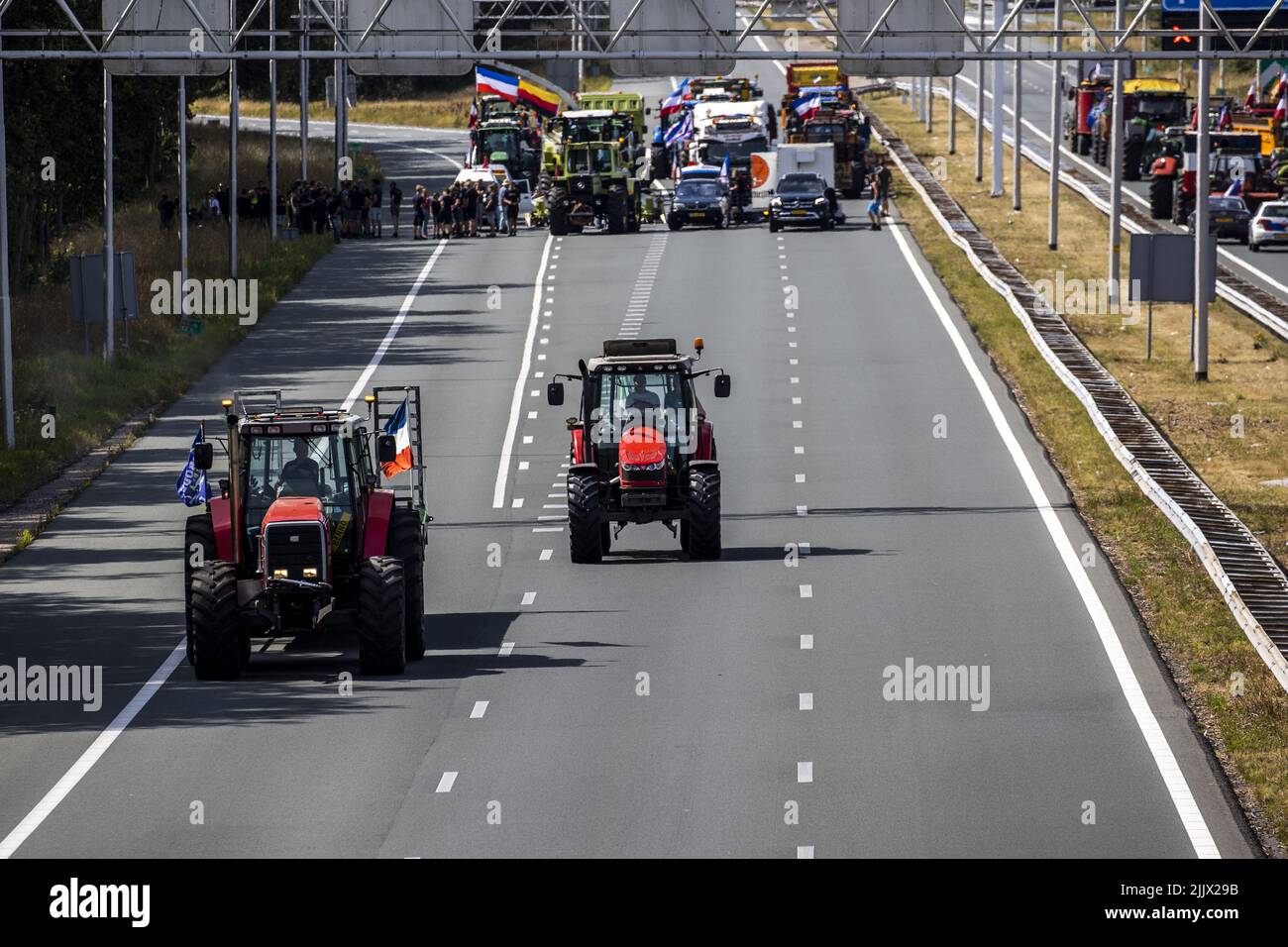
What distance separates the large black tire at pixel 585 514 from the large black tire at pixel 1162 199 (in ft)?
153

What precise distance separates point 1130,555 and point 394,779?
13240 mm

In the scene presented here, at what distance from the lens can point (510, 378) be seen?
154 feet

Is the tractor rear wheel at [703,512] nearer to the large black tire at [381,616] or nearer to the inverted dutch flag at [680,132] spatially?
the large black tire at [381,616]

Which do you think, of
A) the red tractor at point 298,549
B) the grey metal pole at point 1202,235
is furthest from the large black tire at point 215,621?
the grey metal pole at point 1202,235

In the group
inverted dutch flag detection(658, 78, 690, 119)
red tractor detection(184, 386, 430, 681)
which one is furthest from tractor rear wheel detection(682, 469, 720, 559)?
inverted dutch flag detection(658, 78, 690, 119)

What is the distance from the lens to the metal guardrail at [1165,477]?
26.1 meters

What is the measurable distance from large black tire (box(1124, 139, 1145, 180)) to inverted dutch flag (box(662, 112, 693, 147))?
51.8ft

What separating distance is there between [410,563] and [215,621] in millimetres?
2130

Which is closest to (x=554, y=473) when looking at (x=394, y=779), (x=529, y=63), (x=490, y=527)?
(x=490, y=527)

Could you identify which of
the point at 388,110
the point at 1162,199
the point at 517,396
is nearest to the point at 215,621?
the point at 517,396

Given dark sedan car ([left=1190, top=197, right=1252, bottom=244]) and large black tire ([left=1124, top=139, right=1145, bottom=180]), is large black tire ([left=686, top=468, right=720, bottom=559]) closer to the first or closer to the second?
dark sedan car ([left=1190, top=197, right=1252, bottom=244])

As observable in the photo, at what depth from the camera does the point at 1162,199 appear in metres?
72.9

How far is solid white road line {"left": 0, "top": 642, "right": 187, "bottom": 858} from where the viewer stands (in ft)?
60.7
